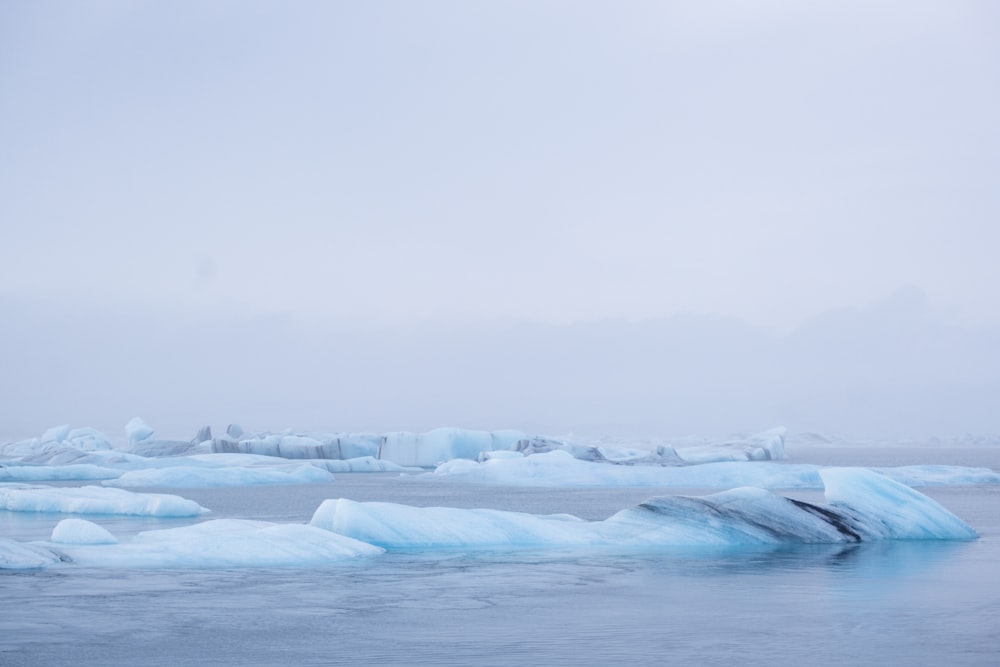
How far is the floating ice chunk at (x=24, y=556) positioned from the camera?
1035 cm

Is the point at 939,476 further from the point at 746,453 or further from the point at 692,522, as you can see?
the point at 692,522

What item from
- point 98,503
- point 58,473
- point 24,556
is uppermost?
point 58,473

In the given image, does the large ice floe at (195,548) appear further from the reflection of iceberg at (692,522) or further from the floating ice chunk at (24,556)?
the reflection of iceberg at (692,522)

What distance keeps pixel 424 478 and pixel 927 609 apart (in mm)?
26766

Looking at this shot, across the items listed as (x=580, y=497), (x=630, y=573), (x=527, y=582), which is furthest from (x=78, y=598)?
(x=580, y=497)

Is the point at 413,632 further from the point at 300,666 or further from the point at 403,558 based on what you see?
the point at 403,558

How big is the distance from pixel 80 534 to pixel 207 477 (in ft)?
58.4

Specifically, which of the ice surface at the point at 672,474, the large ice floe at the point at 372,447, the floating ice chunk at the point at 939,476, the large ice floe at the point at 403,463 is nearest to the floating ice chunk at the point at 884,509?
the ice surface at the point at 672,474

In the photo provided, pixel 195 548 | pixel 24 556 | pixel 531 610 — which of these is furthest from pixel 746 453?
pixel 531 610

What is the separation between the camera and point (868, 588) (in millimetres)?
9656

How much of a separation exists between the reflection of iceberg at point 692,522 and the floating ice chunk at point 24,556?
3.18m

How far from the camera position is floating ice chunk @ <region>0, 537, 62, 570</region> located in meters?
10.3

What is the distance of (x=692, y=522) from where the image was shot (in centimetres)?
1327

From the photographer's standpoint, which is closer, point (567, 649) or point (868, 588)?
point (567, 649)
